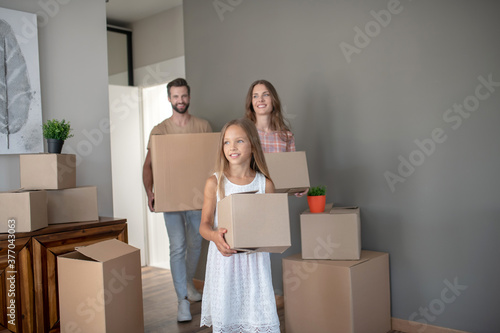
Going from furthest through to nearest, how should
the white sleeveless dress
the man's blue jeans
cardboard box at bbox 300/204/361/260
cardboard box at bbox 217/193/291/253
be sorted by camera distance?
the man's blue jeans, cardboard box at bbox 300/204/361/260, the white sleeveless dress, cardboard box at bbox 217/193/291/253

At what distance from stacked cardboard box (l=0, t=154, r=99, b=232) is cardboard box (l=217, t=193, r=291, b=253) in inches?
42.8

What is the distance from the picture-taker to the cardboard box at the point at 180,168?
258 cm

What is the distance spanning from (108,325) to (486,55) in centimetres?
219

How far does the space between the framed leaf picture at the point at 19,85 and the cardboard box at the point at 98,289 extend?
0.82 metres

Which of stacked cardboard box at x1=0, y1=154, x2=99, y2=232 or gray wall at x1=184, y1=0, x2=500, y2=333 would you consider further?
gray wall at x1=184, y1=0, x2=500, y2=333

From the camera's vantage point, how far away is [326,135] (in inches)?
115

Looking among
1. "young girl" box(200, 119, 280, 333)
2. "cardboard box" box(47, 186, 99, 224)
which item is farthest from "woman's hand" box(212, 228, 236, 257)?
"cardboard box" box(47, 186, 99, 224)

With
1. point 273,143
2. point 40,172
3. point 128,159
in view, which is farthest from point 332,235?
point 128,159

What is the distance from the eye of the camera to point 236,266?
6.15 ft

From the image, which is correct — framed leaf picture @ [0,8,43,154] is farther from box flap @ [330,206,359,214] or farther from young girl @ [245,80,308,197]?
box flap @ [330,206,359,214]

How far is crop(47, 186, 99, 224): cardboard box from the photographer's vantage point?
246cm

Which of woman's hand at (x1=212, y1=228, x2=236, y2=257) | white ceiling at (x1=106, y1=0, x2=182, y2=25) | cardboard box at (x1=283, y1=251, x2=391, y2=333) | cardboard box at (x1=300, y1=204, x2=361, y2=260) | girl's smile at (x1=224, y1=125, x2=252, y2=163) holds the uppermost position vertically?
white ceiling at (x1=106, y1=0, x2=182, y2=25)

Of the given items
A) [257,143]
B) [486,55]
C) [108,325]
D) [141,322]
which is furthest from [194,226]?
[486,55]

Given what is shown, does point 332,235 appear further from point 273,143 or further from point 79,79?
point 79,79
